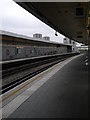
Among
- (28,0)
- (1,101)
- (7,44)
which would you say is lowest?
(1,101)

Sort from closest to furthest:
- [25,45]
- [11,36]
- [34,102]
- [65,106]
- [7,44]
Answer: [65,106]
[34,102]
[7,44]
[11,36]
[25,45]

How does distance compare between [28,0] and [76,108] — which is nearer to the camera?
[76,108]

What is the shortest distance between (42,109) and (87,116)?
108cm

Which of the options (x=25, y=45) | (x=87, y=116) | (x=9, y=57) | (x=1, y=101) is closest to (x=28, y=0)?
(x=1, y=101)

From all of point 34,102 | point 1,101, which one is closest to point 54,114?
point 34,102

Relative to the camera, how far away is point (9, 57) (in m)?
17.0

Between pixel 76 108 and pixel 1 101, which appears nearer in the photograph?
pixel 76 108

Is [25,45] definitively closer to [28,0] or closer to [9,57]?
[9,57]

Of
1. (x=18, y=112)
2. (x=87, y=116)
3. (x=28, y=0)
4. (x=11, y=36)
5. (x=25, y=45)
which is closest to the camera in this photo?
(x=87, y=116)

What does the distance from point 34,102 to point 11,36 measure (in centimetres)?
1251

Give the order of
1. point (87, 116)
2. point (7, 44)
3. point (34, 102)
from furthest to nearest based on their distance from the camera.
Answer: point (7, 44) < point (34, 102) < point (87, 116)

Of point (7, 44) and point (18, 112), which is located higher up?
point (7, 44)

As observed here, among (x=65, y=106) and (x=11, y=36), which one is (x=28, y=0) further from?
(x=11, y=36)

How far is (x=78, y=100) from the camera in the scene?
19.5 feet
